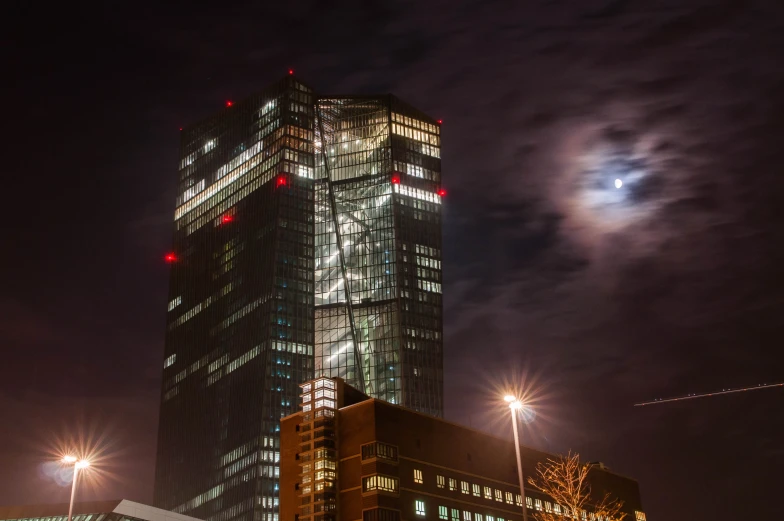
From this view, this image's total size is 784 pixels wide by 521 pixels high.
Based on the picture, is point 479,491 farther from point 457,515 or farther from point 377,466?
point 377,466

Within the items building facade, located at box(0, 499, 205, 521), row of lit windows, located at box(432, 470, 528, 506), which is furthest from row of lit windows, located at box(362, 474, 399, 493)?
building facade, located at box(0, 499, 205, 521)

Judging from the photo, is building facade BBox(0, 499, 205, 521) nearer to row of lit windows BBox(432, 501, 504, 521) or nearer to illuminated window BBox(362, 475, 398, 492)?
illuminated window BBox(362, 475, 398, 492)

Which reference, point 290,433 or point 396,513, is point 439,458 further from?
point 290,433

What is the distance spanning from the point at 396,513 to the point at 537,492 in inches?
1581

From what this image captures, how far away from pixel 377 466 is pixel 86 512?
42.3 metres

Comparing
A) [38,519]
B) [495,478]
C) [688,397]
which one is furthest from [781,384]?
[38,519]

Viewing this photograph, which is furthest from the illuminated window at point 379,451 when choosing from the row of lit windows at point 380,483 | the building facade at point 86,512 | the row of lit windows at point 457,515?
the building facade at point 86,512

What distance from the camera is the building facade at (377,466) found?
465 ft

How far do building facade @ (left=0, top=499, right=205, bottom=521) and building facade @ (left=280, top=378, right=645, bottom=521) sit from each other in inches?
927

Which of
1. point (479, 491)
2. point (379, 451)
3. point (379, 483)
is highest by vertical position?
point (379, 451)

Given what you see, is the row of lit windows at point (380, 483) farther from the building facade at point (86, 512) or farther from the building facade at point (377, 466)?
the building facade at point (86, 512)

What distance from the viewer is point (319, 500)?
467ft

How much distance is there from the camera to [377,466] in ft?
463

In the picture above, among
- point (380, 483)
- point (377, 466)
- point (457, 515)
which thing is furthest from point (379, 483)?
point (457, 515)
